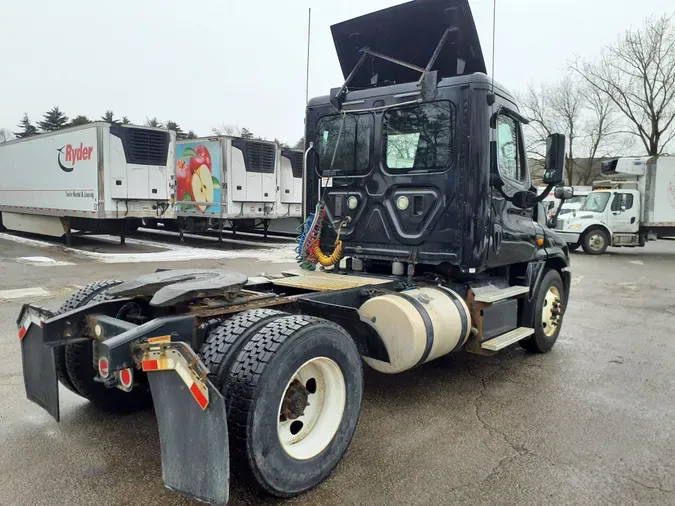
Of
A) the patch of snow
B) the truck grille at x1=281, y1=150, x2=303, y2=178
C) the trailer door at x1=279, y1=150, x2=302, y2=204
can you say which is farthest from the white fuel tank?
the truck grille at x1=281, y1=150, x2=303, y2=178

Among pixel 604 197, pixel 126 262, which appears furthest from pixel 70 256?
pixel 604 197

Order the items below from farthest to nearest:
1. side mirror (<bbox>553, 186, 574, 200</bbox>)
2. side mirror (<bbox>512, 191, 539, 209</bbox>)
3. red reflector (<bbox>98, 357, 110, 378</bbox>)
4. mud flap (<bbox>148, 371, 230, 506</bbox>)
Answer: side mirror (<bbox>553, 186, 574, 200</bbox>) → side mirror (<bbox>512, 191, 539, 209</bbox>) → red reflector (<bbox>98, 357, 110, 378</bbox>) → mud flap (<bbox>148, 371, 230, 506</bbox>)

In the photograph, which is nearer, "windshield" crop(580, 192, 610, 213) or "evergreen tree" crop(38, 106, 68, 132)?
"windshield" crop(580, 192, 610, 213)

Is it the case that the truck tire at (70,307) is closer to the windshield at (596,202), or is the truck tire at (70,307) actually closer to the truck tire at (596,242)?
the truck tire at (596,242)

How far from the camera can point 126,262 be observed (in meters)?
13.0

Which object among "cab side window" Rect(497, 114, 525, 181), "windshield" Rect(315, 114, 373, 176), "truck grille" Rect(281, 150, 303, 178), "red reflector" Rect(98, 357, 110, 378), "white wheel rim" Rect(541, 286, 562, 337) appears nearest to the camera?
"red reflector" Rect(98, 357, 110, 378)

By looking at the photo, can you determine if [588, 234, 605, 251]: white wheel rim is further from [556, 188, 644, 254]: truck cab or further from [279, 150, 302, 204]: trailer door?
[279, 150, 302, 204]: trailer door

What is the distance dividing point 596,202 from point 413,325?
57.8 ft

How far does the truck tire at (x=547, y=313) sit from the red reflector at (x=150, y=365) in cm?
413

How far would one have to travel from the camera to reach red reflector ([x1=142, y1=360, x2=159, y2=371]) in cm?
256

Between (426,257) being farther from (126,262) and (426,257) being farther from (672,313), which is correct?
(126,262)

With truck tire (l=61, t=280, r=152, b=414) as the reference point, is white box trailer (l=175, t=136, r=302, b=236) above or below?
above

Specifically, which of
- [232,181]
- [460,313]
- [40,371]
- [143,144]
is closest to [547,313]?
[460,313]

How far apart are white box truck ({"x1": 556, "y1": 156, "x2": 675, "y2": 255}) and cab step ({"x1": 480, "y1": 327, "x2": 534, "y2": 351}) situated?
48.2ft
